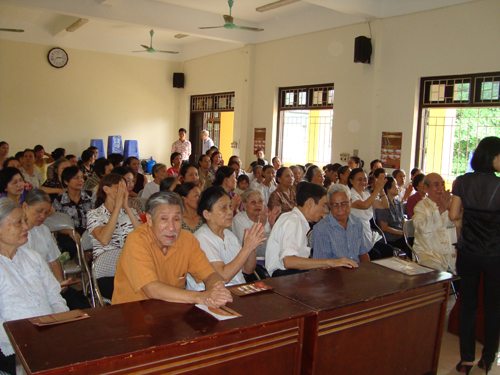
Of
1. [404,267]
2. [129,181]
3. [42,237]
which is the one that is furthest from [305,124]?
[42,237]

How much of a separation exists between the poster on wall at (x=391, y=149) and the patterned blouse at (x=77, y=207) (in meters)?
5.01

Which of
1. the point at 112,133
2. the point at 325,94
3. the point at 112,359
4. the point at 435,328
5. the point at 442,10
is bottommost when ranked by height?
the point at 435,328

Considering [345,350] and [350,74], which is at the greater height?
[350,74]

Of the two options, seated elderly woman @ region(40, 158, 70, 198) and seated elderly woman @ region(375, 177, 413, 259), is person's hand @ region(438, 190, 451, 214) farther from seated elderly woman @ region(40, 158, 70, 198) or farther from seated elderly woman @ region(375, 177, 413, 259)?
seated elderly woman @ region(40, 158, 70, 198)

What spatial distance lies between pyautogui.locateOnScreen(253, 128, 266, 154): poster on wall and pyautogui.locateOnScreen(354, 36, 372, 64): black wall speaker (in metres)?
3.06

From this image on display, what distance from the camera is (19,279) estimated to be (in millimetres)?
2078

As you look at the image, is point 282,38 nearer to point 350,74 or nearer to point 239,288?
point 350,74

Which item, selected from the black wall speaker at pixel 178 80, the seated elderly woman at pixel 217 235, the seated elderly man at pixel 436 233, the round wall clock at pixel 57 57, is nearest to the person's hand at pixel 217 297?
the seated elderly woman at pixel 217 235

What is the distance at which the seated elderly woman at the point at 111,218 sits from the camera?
301 centimetres

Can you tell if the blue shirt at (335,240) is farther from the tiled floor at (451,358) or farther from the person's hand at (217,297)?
the person's hand at (217,297)

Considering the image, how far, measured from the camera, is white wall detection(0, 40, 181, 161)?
1038cm

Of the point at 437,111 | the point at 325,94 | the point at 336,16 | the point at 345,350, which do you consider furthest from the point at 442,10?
the point at 345,350

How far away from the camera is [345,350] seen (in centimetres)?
203

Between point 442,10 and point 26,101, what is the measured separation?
31.0 ft
